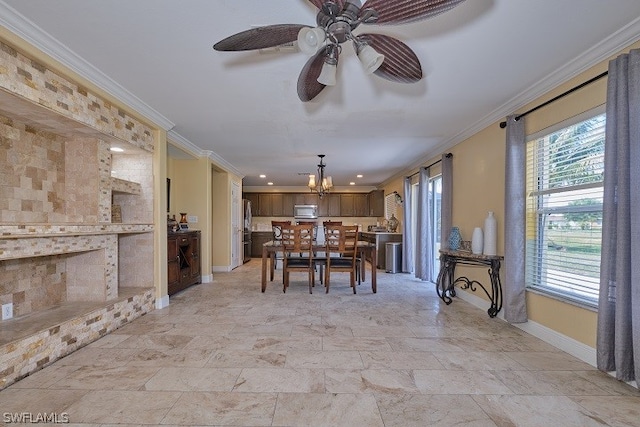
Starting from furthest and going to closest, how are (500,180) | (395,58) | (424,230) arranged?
(424,230) → (500,180) → (395,58)

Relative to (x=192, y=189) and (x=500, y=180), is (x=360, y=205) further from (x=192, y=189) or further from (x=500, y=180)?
(x=500, y=180)

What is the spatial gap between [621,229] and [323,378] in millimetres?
2041

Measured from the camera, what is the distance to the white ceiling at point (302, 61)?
1.74 m

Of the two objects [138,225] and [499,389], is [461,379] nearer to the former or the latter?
[499,389]

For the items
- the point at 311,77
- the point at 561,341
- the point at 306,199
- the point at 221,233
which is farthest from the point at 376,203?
the point at 311,77

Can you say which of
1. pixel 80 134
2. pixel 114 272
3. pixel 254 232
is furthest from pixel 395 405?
pixel 254 232

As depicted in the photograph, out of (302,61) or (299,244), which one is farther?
(299,244)

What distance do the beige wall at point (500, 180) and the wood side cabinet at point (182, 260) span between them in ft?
12.8

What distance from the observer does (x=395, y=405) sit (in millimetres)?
1704

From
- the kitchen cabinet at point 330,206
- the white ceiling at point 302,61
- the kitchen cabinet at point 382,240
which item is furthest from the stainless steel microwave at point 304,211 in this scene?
the white ceiling at point 302,61

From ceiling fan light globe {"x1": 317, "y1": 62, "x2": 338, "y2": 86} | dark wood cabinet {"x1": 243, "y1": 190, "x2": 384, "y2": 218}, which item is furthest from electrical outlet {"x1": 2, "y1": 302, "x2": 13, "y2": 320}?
dark wood cabinet {"x1": 243, "y1": 190, "x2": 384, "y2": 218}

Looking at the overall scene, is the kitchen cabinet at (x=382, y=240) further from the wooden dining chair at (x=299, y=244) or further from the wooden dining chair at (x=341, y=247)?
the wooden dining chair at (x=299, y=244)

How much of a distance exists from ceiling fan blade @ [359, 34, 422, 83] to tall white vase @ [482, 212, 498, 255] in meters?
2.10

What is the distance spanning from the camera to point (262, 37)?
1496 millimetres
